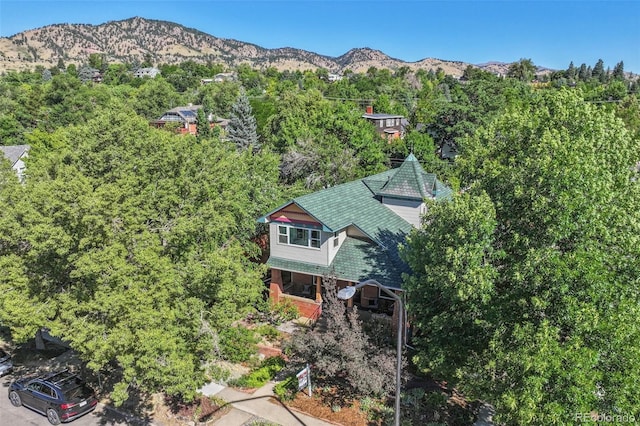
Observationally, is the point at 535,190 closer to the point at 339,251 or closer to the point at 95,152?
the point at 339,251

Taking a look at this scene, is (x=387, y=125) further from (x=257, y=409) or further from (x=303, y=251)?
(x=257, y=409)

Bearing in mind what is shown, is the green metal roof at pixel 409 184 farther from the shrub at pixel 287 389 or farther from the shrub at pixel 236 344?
the shrub at pixel 287 389

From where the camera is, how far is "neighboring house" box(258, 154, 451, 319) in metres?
23.8

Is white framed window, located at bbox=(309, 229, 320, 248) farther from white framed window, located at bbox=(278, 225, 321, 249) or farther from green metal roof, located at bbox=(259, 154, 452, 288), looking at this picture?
green metal roof, located at bbox=(259, 154, 452, 288)

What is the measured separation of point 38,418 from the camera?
17.3 m

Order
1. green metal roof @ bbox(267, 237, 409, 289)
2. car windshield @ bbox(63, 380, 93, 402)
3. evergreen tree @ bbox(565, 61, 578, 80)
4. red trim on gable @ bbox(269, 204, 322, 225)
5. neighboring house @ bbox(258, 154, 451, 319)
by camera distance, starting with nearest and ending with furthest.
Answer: car windshield @ bbox(63, 380, 93, 402), green metal roof @ bbox(267, 237, 409, 289), neighboring house @ bbox(258, 154, 451, 319), red trim on gable @ bbox(269, 204, 322, 225), evergreen tree @ bbox(565, 61, 578, 80)

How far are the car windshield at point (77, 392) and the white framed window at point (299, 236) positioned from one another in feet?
39.6

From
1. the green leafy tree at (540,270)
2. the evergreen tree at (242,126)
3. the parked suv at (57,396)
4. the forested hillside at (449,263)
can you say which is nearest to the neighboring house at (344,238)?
the forested hillside at (449,263)

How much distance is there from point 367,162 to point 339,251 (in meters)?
19.5

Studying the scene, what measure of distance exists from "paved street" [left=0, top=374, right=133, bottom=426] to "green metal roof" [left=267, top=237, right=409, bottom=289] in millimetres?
10965

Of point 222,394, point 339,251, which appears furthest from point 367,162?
point 222,394

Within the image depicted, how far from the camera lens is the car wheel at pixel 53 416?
16.7 metres

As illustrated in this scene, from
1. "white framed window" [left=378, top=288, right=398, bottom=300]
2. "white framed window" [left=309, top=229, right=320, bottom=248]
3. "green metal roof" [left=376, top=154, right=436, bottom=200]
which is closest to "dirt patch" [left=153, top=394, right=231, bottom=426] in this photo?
"white framed window" [left=309, top=229, right=320, bottom=248]

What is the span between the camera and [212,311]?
15641mm
